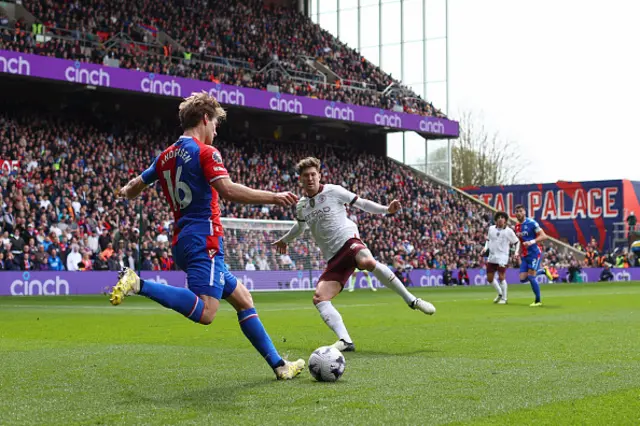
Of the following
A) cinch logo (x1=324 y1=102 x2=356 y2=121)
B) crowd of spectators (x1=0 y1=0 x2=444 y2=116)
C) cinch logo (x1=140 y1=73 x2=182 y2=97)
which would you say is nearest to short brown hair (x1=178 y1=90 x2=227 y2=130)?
crowd of spectators (x1=0 y1=0 x2=444 y2=116)

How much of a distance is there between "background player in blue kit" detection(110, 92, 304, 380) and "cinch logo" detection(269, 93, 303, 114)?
34634 millimetres

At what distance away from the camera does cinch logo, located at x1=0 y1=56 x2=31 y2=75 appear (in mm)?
32469

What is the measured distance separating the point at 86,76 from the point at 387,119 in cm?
1781

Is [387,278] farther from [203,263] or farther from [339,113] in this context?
[339,113]

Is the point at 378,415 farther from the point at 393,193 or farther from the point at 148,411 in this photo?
the point at 393,193

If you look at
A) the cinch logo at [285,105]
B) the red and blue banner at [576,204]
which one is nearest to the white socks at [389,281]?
the cinch logo at [285,105]

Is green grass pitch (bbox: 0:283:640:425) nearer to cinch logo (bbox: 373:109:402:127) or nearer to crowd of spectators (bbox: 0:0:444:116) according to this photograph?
crowd of spectators (bbox: 0:0:444:116)

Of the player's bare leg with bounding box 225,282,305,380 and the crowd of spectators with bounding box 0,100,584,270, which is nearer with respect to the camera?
the player's bare leg with bounding box 225,282,305,380

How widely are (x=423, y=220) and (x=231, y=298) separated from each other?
1536 inches

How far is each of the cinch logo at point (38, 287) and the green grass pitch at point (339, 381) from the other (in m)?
12.5

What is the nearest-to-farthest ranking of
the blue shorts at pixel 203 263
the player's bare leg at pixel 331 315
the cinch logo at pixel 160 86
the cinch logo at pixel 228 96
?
the blue shorts at pixel 203 263
the player's bare leg at pixel 331 315
the cinch logo at pixel 160 86
the cinch logo at pixel 228 96

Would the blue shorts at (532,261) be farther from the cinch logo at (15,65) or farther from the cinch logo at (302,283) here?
the cinch logo at (15,65)

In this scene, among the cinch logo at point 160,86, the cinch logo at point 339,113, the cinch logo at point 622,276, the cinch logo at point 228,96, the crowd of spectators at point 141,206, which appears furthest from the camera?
the cinch logo at point 622,276

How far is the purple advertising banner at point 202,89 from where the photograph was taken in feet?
110
